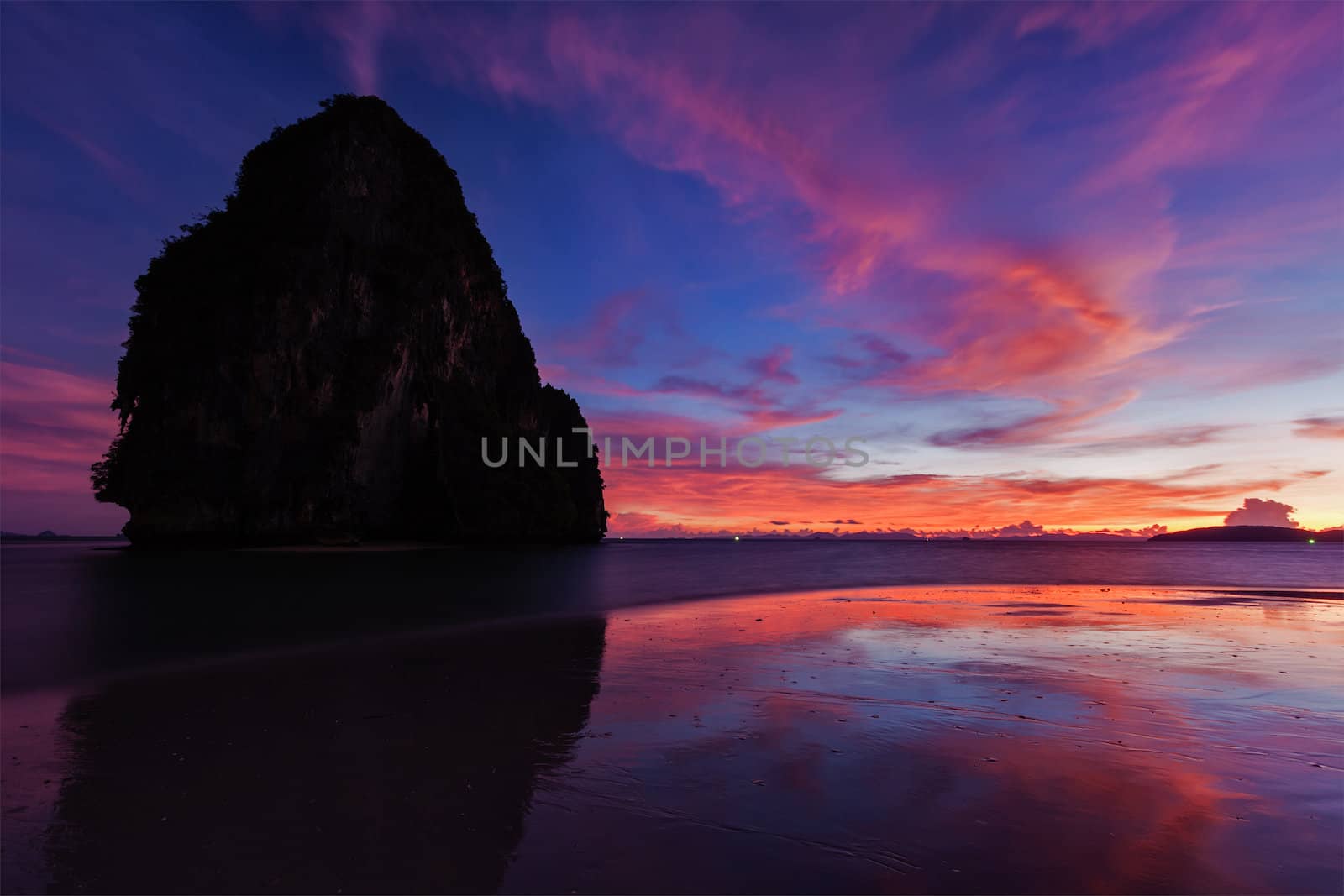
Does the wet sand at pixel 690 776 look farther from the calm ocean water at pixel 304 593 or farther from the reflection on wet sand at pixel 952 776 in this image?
the calm ocean water at pixel 304 593

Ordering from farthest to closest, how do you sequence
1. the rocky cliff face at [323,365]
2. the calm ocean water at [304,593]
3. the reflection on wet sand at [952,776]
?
the rocky cliff face at [323,365], the calm ocean water at [304,593], the reflection on wet sand at [952,776]

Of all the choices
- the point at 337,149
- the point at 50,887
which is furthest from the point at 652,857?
the point at 337,149

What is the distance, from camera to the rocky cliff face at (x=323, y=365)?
64.1 m

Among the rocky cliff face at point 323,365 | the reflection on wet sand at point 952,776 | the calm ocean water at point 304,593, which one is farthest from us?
the rocky cliff face at point 323,365

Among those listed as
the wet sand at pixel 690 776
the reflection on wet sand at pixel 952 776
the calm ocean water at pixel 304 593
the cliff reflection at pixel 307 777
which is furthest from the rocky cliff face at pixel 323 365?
the reflection on wet sand at pixel 952 776

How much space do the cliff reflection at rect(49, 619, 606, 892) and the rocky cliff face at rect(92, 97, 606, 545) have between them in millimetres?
62679

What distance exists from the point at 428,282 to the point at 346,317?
10935mm

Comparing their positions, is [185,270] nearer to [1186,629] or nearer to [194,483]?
[194,483]

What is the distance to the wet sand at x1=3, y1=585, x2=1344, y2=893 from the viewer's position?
169 inches

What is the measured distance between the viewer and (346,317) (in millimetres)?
71062

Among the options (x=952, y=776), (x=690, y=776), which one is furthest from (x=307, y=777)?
(x=952, y=776)

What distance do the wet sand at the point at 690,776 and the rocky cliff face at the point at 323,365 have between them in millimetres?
62030

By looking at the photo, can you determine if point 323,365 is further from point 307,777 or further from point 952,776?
point 952,776

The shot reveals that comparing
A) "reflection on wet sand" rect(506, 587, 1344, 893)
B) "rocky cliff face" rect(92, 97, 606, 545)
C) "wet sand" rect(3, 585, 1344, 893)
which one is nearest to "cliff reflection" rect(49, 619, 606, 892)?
"wet sand" rect(3, 585, 1344, 893)
